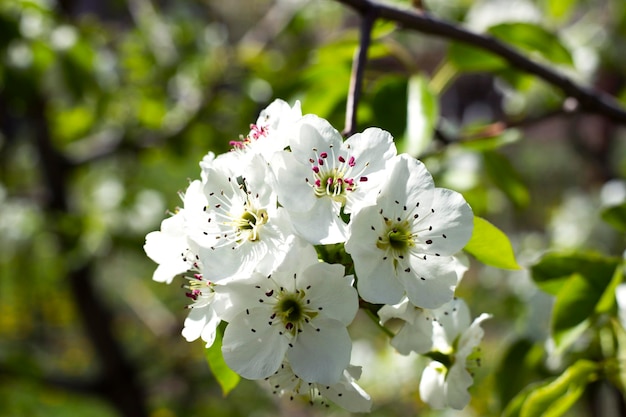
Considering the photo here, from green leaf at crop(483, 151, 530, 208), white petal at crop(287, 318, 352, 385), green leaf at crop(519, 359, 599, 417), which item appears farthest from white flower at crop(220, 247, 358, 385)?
green leaf at crop(483, 151, 530, 208)

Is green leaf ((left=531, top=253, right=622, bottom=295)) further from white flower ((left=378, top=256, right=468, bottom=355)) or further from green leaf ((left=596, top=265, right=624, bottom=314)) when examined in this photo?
white flower ((left=378, top=256, right=468, bottom=355))

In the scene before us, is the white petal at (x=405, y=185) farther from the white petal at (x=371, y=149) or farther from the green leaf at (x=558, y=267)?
the green leaf at (x=558, y=267)

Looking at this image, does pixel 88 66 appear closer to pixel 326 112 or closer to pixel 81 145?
pixel 81 145

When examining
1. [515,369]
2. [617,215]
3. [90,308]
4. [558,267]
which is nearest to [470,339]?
[558,267]

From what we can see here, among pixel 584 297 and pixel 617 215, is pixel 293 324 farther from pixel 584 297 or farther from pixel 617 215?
pixel 617 215

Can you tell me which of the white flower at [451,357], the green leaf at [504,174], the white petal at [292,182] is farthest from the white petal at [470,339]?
the green leaf at [504,174]

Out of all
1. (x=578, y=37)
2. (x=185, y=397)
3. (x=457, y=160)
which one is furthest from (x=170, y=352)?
(x=578, y=37)
